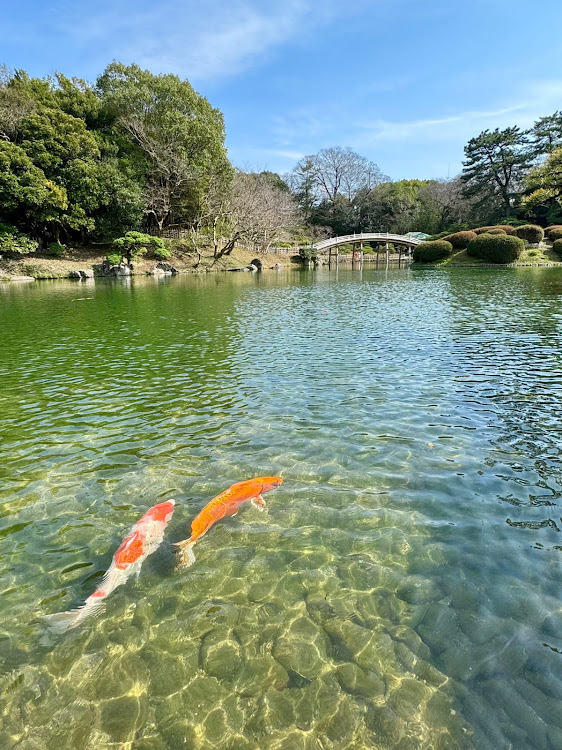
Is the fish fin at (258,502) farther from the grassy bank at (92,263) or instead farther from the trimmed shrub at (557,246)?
the trimmed shrub at (557,246)

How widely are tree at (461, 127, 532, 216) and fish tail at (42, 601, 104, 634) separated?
68424mm

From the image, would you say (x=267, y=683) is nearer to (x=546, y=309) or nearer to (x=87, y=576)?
(x=87, y=576)

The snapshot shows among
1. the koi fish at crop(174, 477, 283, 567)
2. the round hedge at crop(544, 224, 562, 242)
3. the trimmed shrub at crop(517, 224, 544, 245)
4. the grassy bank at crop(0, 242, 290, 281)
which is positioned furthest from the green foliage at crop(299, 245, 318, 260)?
the koi fish at crop(174, 477, 283, 567)

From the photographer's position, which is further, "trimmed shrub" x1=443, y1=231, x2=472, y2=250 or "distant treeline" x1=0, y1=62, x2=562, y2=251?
"trimmed shrub" x1=443, y1=231, x2=472, y2=250

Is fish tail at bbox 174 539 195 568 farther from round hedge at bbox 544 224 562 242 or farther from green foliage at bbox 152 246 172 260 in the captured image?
round hedge at bbox 544 224 562 242

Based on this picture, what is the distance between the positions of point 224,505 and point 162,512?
60cm

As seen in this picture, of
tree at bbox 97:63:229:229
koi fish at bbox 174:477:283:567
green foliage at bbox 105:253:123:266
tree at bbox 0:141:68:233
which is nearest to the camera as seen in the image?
koi fish at bbox 174:477:283:567

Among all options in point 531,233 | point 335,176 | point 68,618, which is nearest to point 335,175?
point 335,176

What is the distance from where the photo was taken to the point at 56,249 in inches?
1447

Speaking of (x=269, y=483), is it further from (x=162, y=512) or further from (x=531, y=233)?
(x=531, y=233)

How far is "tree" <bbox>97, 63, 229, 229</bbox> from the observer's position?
125 feet

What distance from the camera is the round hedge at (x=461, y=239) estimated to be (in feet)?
145

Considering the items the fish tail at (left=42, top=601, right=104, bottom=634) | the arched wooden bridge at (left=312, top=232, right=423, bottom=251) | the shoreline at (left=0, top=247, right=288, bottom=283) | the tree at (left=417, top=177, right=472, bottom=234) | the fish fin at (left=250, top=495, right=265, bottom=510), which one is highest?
the tree at (left=417, top=177, right=472, bottom=234)

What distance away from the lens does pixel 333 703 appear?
8.00 feet
